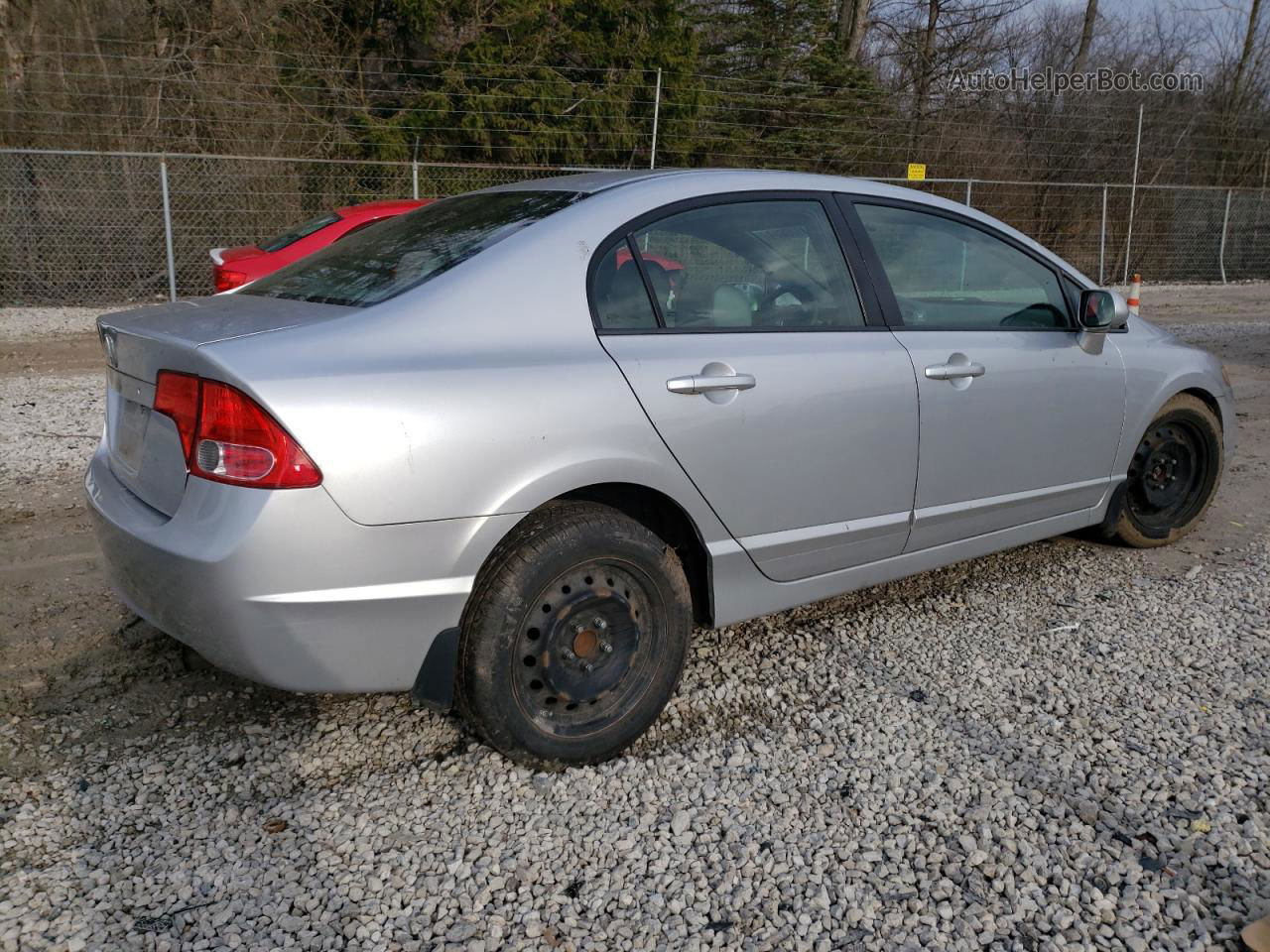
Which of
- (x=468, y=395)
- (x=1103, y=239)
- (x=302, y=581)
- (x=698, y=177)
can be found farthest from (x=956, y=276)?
(x=1103, y=239)

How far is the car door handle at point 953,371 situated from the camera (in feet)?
11.9

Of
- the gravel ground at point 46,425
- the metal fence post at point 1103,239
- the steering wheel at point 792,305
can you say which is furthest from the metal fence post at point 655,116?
the steering wheel at point 792,305

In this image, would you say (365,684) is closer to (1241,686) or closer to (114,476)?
(114,476)

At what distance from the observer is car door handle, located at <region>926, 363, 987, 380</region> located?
11.9 feet

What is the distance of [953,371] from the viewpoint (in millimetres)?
3670

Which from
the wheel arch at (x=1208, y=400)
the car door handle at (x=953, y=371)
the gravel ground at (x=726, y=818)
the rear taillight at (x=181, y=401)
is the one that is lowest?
the gravel ground at (x=726, y=818)

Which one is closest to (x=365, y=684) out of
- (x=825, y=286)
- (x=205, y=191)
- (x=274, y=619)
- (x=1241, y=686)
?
(x=274, y=619)

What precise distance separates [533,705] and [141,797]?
1.06 meters

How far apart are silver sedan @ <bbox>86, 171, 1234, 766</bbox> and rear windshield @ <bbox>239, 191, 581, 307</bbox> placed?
0.02 metres

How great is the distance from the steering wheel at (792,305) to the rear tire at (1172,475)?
1966 mm

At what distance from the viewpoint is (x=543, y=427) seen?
2.75m

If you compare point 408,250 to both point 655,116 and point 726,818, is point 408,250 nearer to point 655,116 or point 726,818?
point 726,818

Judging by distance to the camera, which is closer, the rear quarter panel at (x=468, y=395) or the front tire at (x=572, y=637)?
the rear quarter panel at (x=468, y=395)

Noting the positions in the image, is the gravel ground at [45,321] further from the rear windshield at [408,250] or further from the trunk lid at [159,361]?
the trunk lid at [159,361]
